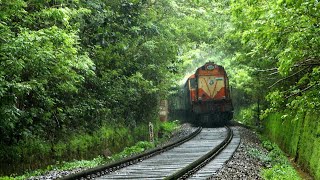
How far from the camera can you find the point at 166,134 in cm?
2253

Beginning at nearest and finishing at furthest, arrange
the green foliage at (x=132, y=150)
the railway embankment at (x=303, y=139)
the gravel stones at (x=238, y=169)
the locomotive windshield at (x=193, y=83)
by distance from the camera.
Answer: the gravel stones at (x=238, y=169)
the railway embankment at (x=303, y=139)
the green foliage at (x=132, y=150)
the locomotive windshield at (x=193, y=83)

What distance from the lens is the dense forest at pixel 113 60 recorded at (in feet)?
27.2

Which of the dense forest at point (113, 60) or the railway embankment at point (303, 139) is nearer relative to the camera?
the dense forest at point (113, 60)

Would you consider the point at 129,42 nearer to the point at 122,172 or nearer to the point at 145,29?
the point at 145,29

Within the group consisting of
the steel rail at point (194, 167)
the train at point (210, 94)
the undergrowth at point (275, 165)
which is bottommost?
the undergrowth at point (275, 165)

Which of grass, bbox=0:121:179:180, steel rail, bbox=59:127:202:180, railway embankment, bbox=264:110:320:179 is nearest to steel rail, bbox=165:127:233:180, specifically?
steel rail, bbox=59:127:202:180

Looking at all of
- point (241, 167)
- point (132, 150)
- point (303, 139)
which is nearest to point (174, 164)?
point (241, 167)

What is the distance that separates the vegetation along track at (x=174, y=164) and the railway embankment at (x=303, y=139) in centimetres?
203

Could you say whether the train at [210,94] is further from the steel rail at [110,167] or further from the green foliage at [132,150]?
the steel rail at [110,167]

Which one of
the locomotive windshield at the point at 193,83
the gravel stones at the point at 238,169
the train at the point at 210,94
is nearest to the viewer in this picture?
the gravel stones at the point at 238,169

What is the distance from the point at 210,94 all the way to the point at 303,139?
45.2 ft

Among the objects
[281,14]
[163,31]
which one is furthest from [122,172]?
[163,31]

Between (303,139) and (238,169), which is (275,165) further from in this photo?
(303,139)

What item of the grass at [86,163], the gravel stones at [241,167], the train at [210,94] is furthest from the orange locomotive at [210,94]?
the gravel stones at [241,167]
